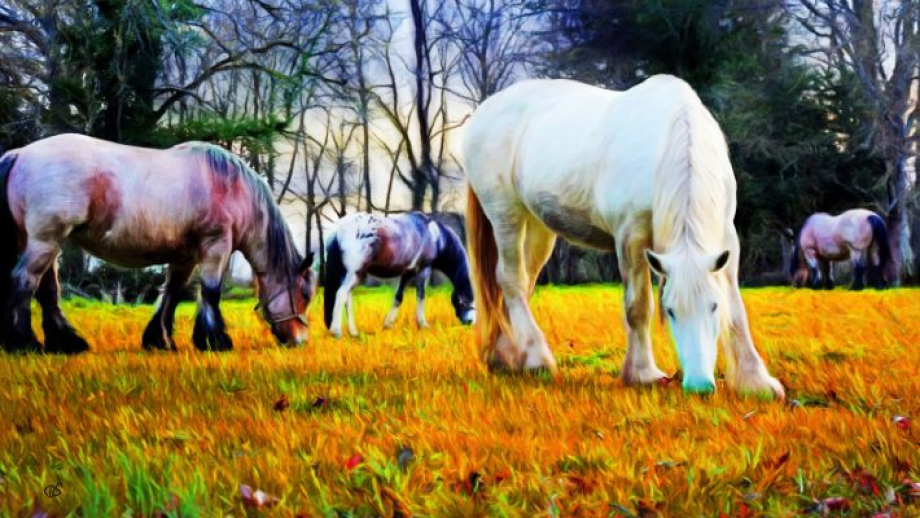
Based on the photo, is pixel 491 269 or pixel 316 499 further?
pixel 491 269

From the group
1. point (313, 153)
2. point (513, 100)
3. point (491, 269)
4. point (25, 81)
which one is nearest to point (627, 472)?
point (491, 269)

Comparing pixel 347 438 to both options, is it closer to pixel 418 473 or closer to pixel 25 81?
pixel 418 473

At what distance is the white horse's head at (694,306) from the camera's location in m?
4.19

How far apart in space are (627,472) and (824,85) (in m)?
22.3

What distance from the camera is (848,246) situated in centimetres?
2028

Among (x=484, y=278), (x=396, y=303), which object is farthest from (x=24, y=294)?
(x=396, y=303)

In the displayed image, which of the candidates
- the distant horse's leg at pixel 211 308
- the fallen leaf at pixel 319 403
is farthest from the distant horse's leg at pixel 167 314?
the fallen leaf at pixel 319 403

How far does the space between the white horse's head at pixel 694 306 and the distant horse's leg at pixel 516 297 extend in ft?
5.48

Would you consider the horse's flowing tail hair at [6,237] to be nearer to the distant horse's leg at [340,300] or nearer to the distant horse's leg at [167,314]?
the distant horse's leg at [167,314]

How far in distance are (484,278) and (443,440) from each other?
122 inches

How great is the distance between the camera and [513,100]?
6.48 m

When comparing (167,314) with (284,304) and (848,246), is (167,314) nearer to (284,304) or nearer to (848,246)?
(284,304)

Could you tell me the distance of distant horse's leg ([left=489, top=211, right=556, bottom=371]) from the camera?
5.91 metres

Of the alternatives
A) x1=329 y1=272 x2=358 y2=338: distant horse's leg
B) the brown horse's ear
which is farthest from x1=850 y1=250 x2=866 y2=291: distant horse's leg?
the brown horse's ear
